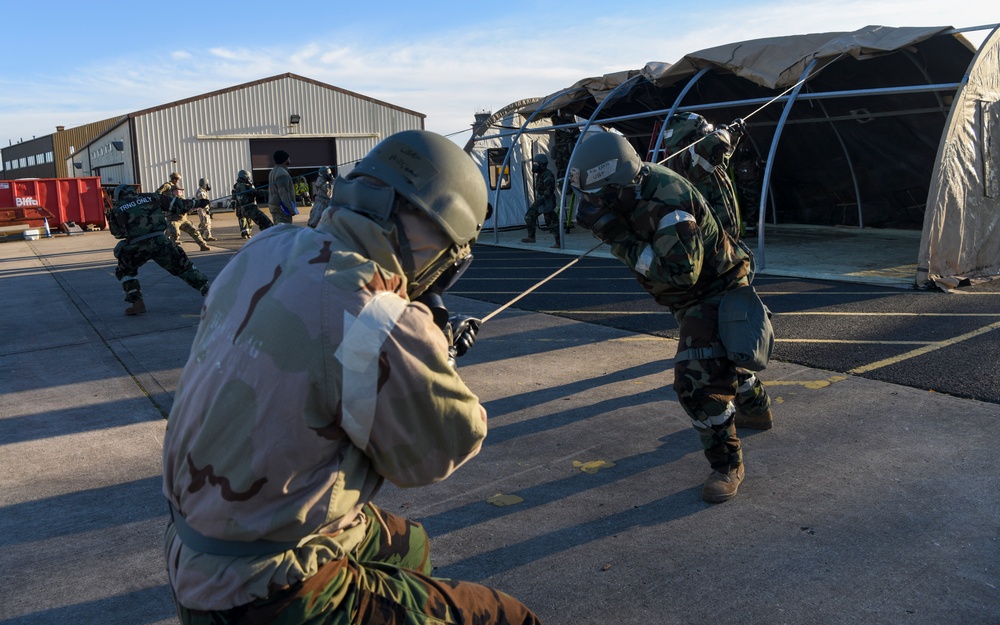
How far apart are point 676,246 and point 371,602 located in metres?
2.56

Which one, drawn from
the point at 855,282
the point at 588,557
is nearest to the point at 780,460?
the point at 588,557

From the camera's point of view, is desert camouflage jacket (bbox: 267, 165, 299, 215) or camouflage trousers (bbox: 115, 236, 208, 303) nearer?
camouflage trousers (bbox: 115, 236, 208, 303)

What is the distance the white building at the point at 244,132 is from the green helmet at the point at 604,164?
88.4 feet

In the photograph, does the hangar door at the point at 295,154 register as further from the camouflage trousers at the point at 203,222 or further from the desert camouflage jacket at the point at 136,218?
the desert camouflage jacket at the point at 136,218

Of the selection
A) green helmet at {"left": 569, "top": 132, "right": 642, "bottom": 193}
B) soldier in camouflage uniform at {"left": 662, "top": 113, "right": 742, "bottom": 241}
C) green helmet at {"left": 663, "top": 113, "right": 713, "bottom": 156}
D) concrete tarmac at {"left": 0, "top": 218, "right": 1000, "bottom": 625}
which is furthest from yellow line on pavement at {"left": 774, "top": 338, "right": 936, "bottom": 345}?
green helmet at {"left": 569, "top": 132, "right": 642, "bottom": 193}

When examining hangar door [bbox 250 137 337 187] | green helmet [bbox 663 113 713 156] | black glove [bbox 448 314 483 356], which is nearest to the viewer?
black glove [bbox 448 314 483 356]

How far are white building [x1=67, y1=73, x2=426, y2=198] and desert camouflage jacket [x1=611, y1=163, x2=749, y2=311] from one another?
27028mm

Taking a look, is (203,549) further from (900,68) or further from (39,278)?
(39,278)

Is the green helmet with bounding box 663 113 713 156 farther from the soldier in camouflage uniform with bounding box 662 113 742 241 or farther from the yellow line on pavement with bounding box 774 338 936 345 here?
the yellow line on pavement with bounding box 774 338 936 345

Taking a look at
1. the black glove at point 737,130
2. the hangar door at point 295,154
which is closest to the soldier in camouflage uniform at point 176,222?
the black glove at point 737,130

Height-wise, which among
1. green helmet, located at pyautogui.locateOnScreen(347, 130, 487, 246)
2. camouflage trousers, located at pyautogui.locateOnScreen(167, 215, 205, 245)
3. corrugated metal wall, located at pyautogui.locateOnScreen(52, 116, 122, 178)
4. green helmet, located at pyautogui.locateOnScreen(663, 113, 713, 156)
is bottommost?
camouflage trousers, located at pyautogui.locateOnScreen(167, 215, 205, 245)

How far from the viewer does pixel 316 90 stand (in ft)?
110

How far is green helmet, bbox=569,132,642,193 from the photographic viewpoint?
3877 mm

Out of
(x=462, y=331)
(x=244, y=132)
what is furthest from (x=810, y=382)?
(x=244, y=132)
